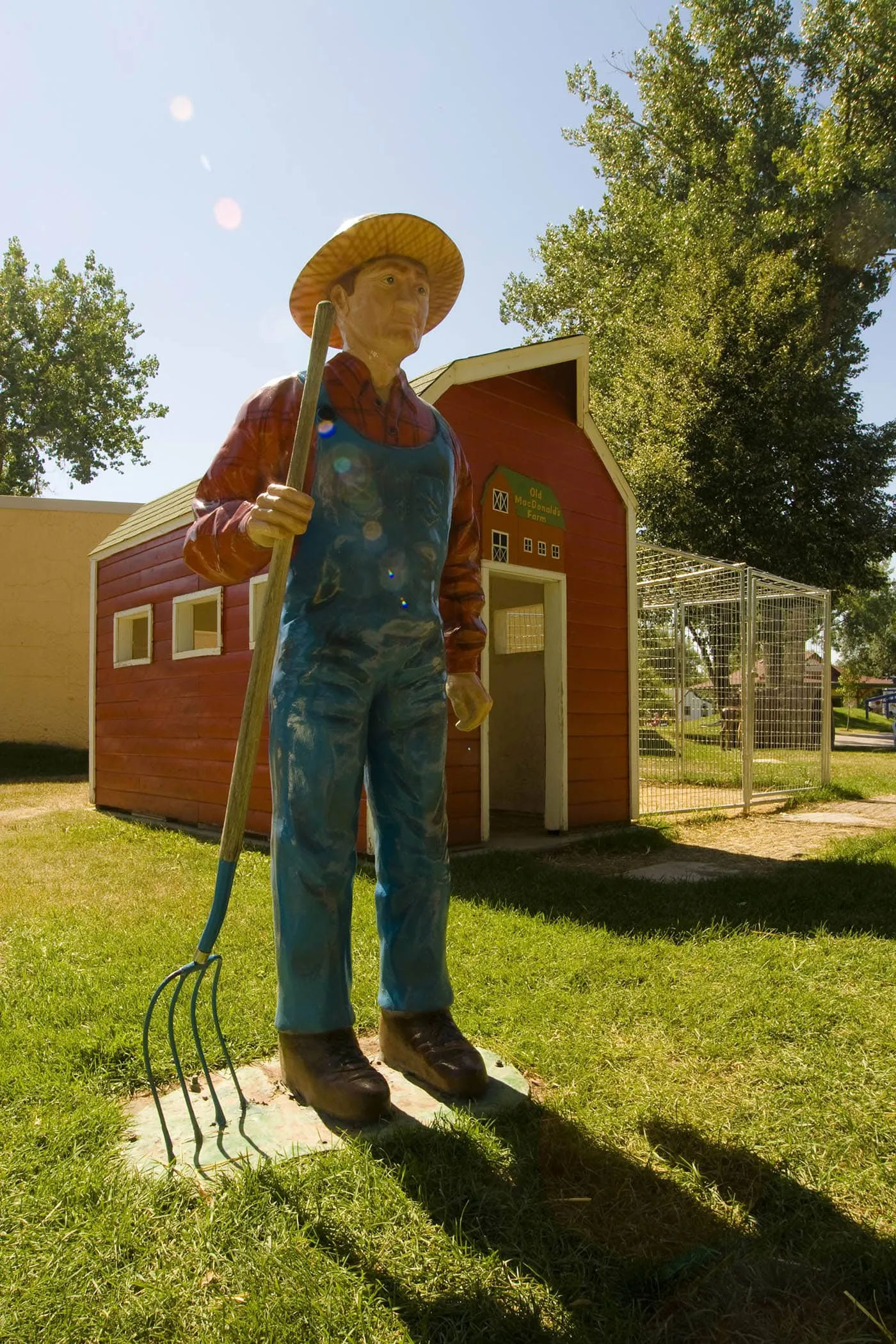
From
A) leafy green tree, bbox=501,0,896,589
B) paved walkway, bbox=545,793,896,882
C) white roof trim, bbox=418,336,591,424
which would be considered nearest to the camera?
paved walkway, bbox=545,793,896,882

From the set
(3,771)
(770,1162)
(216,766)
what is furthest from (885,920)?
(3,771)

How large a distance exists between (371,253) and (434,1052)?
2.20 metres

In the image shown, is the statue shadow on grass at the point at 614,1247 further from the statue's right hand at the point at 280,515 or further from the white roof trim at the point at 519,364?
the white roof trim at the point at 519,364

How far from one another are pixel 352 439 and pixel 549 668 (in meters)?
5.72

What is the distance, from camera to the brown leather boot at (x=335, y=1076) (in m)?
2.29

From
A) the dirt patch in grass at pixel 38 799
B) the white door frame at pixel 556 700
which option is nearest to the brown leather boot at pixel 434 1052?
the white door frame at pixel 556 700

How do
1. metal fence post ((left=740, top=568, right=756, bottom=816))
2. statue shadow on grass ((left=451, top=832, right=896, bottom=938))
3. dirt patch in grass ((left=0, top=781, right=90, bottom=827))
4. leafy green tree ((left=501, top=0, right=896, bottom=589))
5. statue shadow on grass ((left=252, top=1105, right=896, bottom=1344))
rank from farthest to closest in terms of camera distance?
leafy green tree ((left=501, top=0, right=896, bottom=589)) < dirt patch in grass ((left=0, top=781, right=90, bottom=827)) < metal fence post ((left=740, top=568, right=756, bottom=816)) < statue shadow on grass ((left=451, top=832, right=896, bottom=938)) < statue shadow on grass ((left=252, top=1105, right=896, bottom=1344))

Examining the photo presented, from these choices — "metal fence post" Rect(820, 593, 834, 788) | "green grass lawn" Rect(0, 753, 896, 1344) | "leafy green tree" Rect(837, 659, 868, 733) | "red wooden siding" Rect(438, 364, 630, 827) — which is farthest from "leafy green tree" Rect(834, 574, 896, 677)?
"green grass lawn" Rect(0, 753, 896, 1344)

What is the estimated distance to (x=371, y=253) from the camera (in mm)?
2484

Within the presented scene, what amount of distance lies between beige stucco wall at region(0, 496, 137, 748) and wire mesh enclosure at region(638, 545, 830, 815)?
10946 millimetres

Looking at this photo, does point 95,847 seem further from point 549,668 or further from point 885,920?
point 885,920

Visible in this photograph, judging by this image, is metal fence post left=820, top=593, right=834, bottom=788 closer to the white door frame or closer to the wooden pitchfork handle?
the white door frame

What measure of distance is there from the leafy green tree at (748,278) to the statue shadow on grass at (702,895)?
11.1 metres

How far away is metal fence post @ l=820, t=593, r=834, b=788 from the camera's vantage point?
9.97 m
